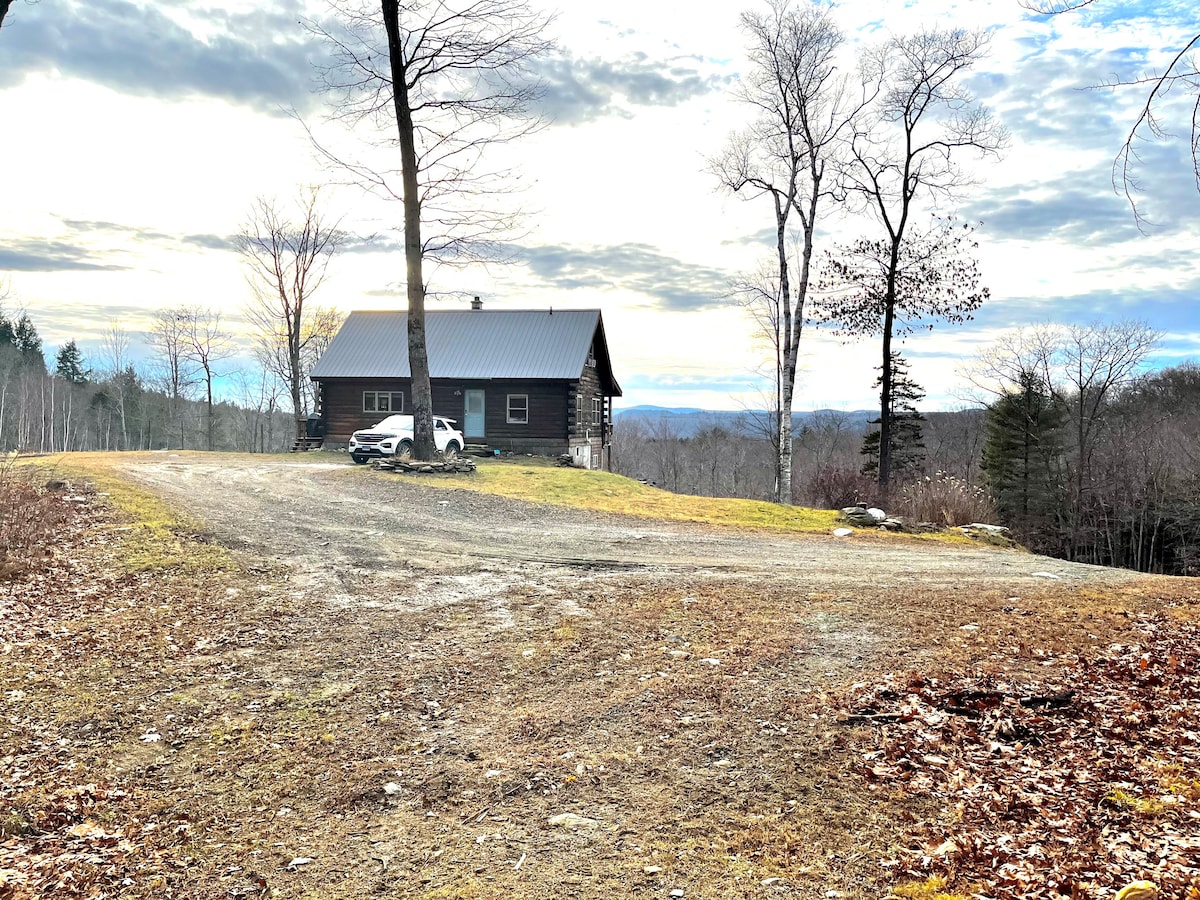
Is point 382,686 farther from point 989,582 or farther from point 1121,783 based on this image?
point 989,582

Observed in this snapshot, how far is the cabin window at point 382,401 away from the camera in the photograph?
3141cm

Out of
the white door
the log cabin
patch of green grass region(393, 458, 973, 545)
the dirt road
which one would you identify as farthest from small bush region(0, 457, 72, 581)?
the white door

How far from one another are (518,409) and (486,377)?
185 centimetres

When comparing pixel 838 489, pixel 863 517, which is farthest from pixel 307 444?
pixel 863 517

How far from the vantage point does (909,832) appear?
372 centimetres

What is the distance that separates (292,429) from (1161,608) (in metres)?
77.0

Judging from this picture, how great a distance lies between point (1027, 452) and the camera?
33.0 metres

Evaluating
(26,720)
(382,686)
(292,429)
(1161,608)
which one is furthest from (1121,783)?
(292,429)

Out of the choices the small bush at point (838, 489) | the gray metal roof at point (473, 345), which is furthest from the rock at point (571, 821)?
the gray metal roof at point (473, 345)

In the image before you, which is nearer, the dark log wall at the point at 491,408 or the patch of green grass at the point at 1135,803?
the patch of green grass at the point at 1135,803

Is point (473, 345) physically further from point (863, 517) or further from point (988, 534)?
point (988, 534)

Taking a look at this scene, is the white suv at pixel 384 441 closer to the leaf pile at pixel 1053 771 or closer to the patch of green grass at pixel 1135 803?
the leaf pile at pixel 1053 771

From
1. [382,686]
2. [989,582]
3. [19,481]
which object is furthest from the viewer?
[19,481]

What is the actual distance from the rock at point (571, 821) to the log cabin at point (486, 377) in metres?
25.1
